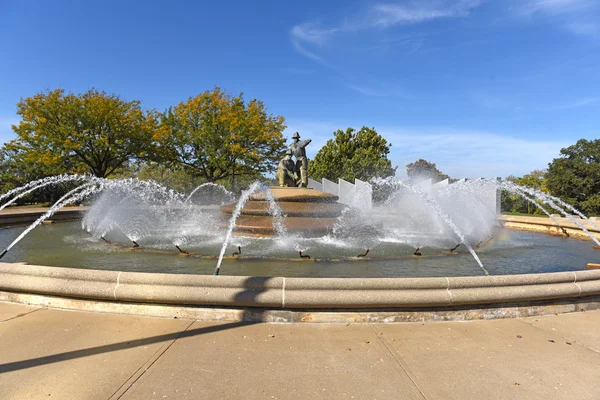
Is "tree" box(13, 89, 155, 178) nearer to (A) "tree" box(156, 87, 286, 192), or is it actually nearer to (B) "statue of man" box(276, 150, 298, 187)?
(A) "tree" box(156, 87, 286, 192)

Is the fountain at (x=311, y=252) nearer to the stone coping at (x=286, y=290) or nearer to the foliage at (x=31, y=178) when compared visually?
the stone coping at (x=286, y=290)

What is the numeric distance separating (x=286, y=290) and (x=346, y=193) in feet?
99.7

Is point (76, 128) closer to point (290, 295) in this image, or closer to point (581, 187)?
point (290, 295)

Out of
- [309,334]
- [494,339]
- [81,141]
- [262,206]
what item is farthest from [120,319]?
[81,141]

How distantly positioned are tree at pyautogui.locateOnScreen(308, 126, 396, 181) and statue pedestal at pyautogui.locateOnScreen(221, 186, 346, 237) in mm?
35674

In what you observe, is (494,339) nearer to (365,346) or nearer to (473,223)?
(365,346)

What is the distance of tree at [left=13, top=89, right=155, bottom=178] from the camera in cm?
2778

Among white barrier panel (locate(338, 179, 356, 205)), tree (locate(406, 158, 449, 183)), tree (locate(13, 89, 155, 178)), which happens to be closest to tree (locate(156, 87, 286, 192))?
tree (locate(13, 89, 155, 178))

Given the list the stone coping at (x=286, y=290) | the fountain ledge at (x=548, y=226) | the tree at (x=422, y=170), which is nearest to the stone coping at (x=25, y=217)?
the stone coping at (x=286, y=290)

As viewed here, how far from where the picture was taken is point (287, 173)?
43.7 feet

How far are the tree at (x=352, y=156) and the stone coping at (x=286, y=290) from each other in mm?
43041

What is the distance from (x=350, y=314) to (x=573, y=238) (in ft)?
42.5

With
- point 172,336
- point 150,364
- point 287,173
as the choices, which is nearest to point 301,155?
point 287,173

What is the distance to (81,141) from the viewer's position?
94.4ft
